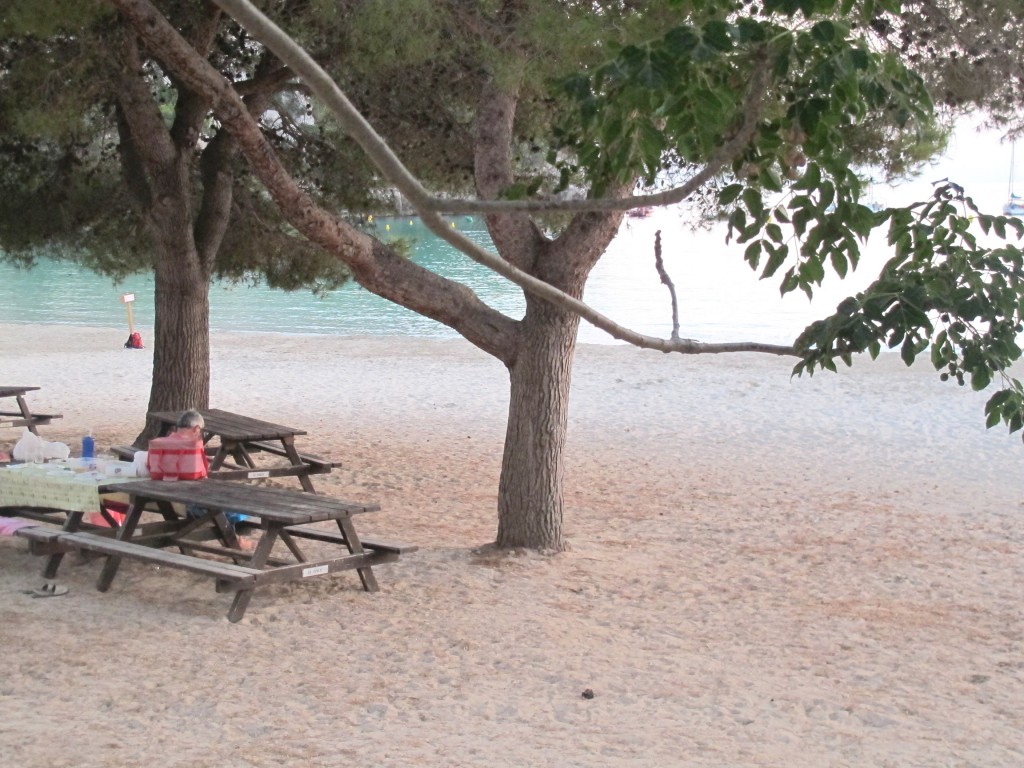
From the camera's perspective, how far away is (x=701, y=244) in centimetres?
7488

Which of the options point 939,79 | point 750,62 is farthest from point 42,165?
point 750,62

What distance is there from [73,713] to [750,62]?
10.2ft

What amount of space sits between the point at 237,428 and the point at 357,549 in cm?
227

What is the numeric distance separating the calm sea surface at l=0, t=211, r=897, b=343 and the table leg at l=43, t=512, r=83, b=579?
52.7 feet

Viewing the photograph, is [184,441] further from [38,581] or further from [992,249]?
[992,249]

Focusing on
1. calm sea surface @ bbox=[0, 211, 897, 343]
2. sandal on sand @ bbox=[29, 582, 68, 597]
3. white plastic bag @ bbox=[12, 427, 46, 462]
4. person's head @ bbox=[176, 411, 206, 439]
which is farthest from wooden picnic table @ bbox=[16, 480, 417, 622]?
calm sea surface @ bbox=[0, 211, 897, 343]

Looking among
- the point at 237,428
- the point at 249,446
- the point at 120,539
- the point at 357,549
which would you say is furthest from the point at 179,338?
the point at 357,549

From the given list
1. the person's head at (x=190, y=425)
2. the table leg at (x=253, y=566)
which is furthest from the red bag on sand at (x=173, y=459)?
the table leg at (x=253, y=566)

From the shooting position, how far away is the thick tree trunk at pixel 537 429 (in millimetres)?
6543

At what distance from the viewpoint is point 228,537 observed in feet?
19.9

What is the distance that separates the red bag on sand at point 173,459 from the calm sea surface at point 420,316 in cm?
1611

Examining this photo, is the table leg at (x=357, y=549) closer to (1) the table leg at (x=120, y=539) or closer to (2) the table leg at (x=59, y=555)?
(1) the table leg at (x=120, y=539)

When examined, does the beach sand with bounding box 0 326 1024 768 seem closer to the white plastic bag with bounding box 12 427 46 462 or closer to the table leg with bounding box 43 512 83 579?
the table leg with bounding box 43 512 83 579

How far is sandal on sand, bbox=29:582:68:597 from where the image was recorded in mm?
5527
